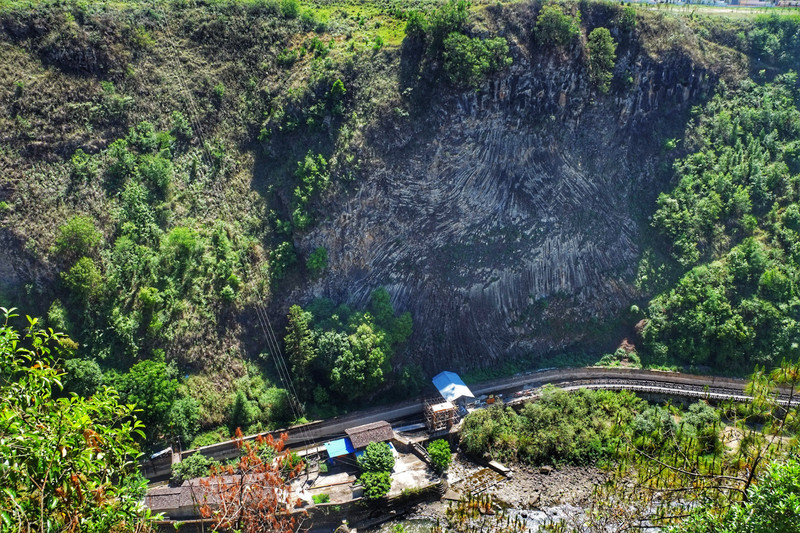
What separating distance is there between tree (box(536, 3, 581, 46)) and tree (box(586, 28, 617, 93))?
1620 millimetres

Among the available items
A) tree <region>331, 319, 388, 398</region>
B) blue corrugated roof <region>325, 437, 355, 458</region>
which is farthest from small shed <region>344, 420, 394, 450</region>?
tree <region>331, 319, 388, 398</region>

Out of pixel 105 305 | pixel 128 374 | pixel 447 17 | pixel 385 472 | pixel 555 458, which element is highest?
pixel 447 17

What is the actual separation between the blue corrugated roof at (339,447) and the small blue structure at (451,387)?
653 cm

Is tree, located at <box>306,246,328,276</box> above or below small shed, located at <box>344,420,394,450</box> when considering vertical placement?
above

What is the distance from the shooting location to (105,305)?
3180 cm

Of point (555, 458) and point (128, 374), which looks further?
point (555, 458)

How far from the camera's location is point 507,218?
40.2 meters

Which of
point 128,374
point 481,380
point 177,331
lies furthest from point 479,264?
point 128,374

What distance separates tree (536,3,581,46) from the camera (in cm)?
3981

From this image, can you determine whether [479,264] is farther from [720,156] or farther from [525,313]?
[720,156]

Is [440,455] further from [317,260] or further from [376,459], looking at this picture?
[317,260]

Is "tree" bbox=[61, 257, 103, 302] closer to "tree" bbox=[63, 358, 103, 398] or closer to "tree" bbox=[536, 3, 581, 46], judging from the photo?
"tree" bbox=[63, 358, 103, 398]

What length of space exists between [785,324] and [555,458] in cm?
1922

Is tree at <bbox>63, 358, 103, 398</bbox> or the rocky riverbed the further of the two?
the rocky riverbed
